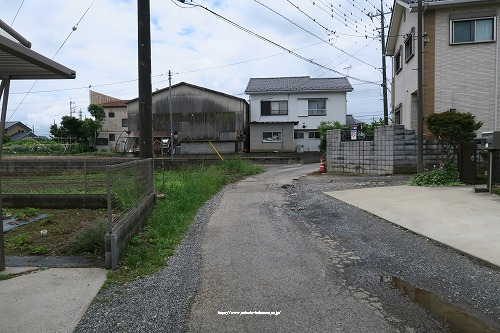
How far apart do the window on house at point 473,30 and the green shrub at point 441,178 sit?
Result: 6308 millimetres

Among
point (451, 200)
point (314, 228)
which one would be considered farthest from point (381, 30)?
point (314, 228)

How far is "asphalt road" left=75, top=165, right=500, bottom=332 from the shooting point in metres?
3.67

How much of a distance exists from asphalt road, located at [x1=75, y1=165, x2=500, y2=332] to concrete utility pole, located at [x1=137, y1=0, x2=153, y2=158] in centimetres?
344

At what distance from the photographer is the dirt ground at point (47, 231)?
6.24m

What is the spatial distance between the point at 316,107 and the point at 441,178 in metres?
27.0

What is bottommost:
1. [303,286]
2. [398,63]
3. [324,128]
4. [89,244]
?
[303,286]

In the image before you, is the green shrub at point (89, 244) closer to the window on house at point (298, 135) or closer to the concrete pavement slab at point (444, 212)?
the concrete pavement slab at point (444, 212)

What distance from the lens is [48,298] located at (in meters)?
4.15

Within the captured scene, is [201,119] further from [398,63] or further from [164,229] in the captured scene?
[164,229]

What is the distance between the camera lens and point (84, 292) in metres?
4.34

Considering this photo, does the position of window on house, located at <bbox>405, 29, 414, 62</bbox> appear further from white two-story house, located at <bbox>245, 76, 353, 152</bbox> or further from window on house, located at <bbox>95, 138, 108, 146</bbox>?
window on house, located at <bbox>95, 138, 108, 146</bbox>

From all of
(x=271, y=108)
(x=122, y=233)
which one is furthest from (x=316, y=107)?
(x=122, y=233)

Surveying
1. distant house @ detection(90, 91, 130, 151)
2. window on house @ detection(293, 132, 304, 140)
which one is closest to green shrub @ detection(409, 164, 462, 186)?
window on house @ detection(293, 132, 304, 140)

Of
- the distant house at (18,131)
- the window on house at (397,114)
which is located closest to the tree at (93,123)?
the distant house at (18,131)
